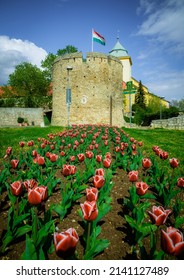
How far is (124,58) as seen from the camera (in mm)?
45656

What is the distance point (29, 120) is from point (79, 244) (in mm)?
23493

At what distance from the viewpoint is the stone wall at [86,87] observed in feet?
68.3

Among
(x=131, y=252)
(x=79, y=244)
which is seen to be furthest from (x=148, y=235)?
(x=79, y=244)

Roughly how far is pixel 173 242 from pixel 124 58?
4939cm

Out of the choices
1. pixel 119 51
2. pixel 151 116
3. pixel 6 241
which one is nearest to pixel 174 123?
pixel 151 116

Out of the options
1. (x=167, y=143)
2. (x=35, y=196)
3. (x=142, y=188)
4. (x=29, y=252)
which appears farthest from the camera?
(x=167, y=143)

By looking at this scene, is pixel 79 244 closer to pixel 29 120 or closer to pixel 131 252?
pixel 131 252

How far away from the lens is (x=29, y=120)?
77.5 ft

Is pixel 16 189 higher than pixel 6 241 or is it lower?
higher

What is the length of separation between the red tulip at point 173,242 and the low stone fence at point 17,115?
22752 mm

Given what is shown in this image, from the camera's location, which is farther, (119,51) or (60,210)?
(119,51)

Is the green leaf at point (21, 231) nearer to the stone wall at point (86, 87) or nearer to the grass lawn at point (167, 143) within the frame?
the grass lawn at point (167, 143)

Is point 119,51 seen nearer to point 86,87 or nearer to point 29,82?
point 29,82

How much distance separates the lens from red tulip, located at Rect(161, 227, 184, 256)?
99 cm
